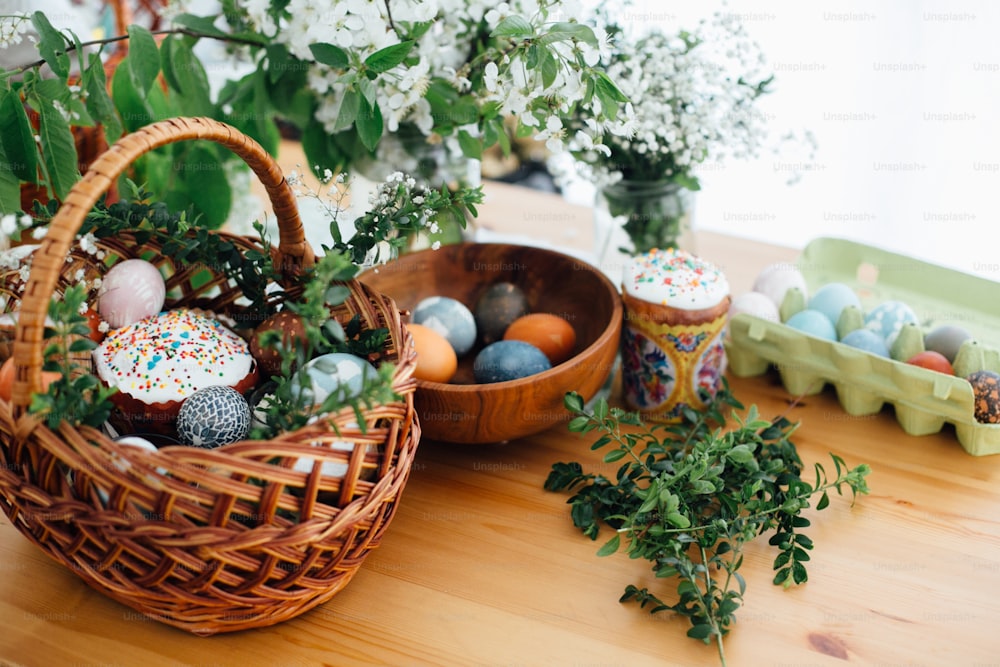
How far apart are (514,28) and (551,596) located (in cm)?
56

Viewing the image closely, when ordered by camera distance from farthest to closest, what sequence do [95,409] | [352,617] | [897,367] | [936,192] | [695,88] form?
[936,192] → [695,88] → [897,367] → [352,617] → [95,409]

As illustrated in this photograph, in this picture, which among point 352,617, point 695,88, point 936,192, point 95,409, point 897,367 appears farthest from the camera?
point 936,192

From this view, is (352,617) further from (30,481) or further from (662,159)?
(662,159)

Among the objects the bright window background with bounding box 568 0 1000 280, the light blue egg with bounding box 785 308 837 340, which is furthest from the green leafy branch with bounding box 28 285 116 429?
the bright window background with bounding box 568 0 1000 280

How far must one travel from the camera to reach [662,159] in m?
1.12

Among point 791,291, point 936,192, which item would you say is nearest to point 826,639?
point 791,291

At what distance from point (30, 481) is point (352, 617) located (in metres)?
0.31

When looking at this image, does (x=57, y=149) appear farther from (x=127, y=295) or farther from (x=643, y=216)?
(x=643, y=216)

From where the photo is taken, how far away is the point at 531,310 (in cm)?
113

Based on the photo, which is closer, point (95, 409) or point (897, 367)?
point (95, 409)

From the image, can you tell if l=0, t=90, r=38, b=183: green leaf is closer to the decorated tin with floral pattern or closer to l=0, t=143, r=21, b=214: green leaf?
l=0, t=143, r=21, b=214: green leaf

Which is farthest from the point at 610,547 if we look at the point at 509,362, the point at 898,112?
the point at 898,112

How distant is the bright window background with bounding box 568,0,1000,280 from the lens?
158cm

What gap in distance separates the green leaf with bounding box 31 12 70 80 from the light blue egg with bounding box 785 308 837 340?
0.92 metres
